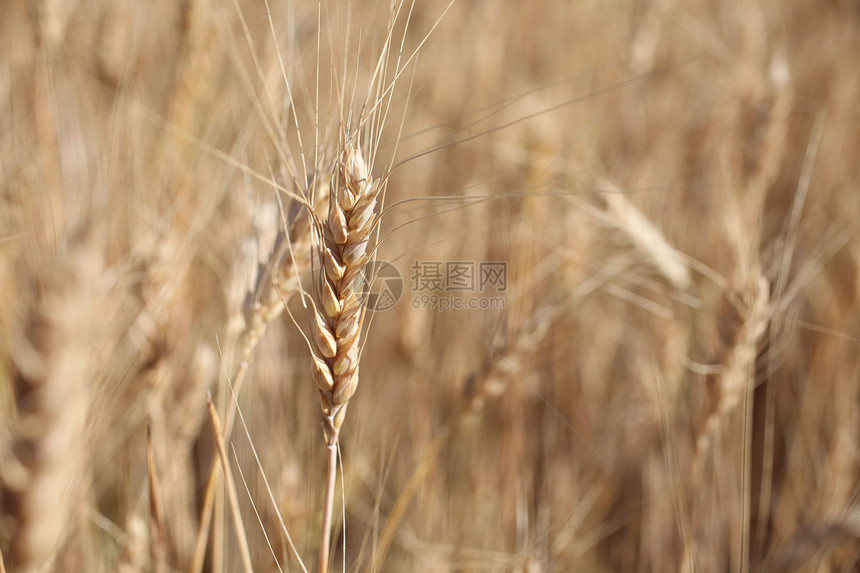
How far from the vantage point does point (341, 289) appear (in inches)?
17.8

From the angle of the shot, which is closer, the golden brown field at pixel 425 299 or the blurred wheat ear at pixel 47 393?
the blurred wheat ear at pixel 47 393

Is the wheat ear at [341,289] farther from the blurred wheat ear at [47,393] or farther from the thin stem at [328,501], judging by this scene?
the blurred wheat ear at [47,393]

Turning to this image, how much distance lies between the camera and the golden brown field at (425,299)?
1.54 ft

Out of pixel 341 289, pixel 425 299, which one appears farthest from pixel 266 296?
pixel 425 299

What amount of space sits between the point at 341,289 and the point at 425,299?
0.49 meters

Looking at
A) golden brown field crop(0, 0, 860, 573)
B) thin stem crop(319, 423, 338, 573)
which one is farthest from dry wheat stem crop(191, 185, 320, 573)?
thin stem crop(319, 423, 338, 573)

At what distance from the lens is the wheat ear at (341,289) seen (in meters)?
0.45

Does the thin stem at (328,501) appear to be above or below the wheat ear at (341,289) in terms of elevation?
below

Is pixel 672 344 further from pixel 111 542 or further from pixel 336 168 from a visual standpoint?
pixel 111 542

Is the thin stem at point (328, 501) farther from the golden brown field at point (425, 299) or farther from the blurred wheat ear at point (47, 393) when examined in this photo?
the blurred wheat ear at point (47, 393)

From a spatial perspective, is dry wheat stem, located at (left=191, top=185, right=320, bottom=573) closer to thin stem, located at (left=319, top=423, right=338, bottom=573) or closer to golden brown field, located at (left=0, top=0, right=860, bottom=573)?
golden brown field, located at (left=0, top=0, right=860, bottom=573)

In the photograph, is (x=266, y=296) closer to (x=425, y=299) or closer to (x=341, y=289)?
(x=341, y=289)

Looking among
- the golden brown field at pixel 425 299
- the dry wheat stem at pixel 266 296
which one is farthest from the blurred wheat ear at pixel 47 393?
the dry wheat stem at pixel 266 296

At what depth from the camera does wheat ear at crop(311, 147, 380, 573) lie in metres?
0.45
